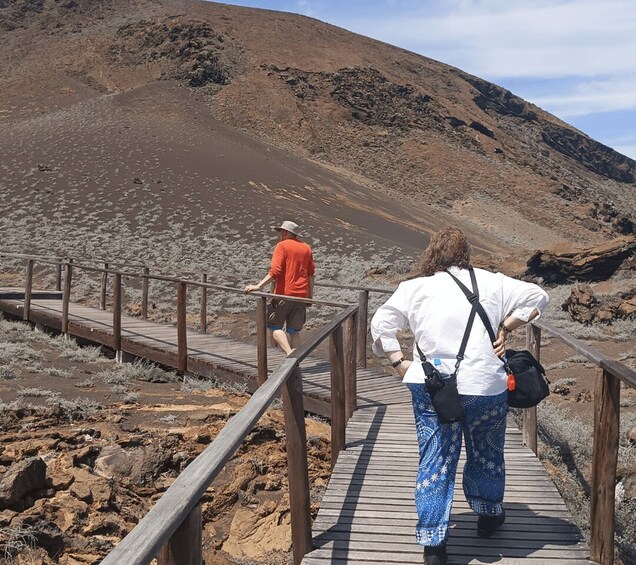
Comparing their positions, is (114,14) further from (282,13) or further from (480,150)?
(480,150)

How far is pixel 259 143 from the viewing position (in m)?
51.4

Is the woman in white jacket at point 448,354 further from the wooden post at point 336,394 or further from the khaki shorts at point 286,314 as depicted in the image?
the khaki shorts at point 286,314

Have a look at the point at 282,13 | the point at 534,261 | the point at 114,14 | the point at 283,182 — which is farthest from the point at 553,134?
the point at 534,261

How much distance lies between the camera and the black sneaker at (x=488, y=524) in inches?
158

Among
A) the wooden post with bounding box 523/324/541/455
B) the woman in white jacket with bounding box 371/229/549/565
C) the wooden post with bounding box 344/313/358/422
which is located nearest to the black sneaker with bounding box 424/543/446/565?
the woman in white jacket with bounding box 371/229/549/565

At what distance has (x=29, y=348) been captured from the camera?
407 inches

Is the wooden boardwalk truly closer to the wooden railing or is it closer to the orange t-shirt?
the wooden railing

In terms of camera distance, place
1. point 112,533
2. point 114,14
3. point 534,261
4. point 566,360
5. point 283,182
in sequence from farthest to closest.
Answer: point 114,14
point 283,182
point 534,261
point 566,360
point 112,533

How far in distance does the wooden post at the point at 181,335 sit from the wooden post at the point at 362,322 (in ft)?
6.86

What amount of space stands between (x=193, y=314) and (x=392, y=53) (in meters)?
69.3

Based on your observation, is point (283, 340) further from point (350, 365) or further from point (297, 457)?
point (297, 457)

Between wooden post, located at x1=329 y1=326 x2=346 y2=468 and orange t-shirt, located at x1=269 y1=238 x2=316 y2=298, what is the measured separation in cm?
231

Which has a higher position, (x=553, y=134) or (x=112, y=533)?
(x=553, y=134)

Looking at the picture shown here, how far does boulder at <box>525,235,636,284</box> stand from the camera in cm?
1944
